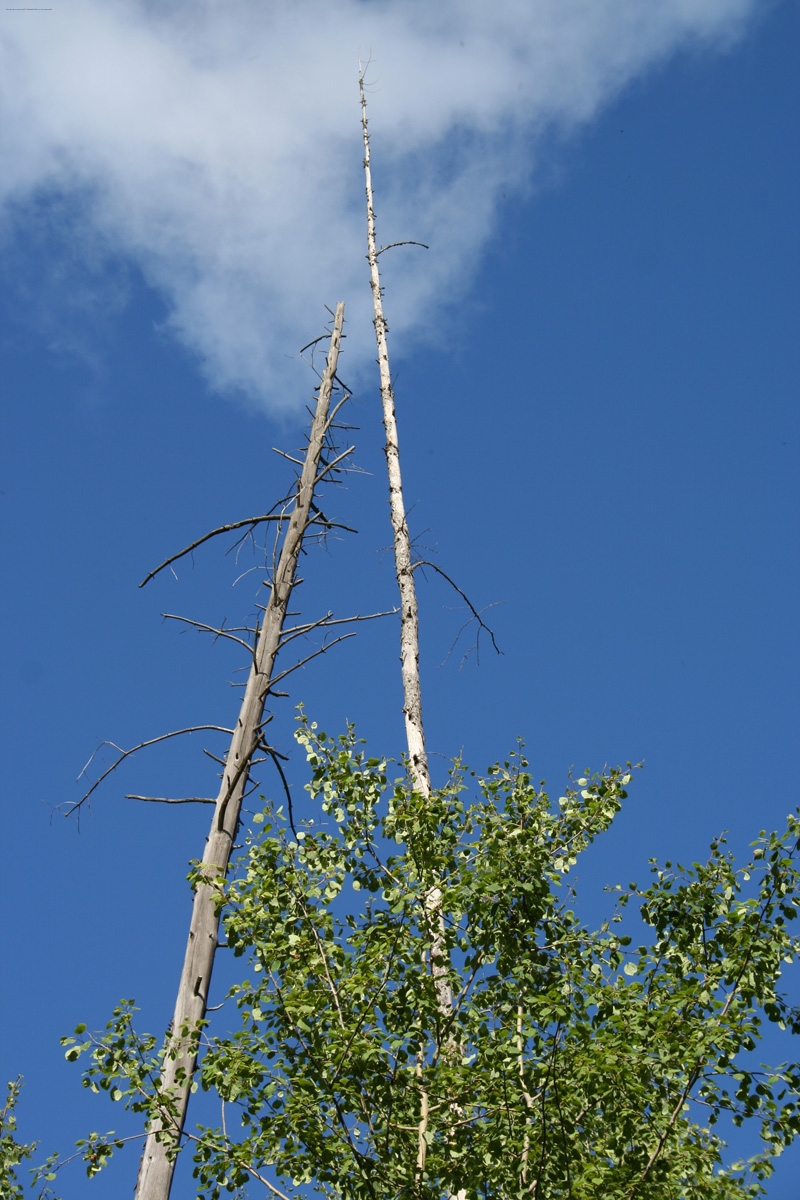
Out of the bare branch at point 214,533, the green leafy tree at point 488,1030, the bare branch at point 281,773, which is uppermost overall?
the bare branch at point 214,533

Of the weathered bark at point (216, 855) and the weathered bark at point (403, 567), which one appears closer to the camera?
the weathered bark at point (216, 855)

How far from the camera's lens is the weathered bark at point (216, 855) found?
19.1 feet

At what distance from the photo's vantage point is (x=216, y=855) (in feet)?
23.1

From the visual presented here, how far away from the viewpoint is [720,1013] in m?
5.32

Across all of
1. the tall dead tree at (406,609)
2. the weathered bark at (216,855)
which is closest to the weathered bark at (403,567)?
the tall dead tree at (406,609)

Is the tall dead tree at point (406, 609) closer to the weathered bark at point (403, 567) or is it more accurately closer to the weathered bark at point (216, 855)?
the weathered bark at point (403, 567)

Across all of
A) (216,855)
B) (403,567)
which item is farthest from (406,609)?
(216,855)

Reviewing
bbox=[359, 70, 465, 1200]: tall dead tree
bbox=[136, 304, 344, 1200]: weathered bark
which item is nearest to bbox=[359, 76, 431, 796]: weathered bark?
bbox=[359, 70, 465, 1200]: tall dead tree

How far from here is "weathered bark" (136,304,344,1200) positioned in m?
5.82

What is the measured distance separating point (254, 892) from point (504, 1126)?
1860 millimetres

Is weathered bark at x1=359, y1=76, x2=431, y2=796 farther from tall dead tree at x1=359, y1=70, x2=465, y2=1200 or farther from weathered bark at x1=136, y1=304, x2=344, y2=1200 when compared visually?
weathered bark at x1=136, y1=304, x2=344, y2=1200

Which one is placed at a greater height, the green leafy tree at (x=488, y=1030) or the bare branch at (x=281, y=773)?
the bare branch at (x=281, y=773)

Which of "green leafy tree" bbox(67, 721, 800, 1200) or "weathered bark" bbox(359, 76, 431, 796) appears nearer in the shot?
"green leafy tree" bbox(67, 721, 800, 1200)

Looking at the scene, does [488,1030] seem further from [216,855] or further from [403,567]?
[403,567]
